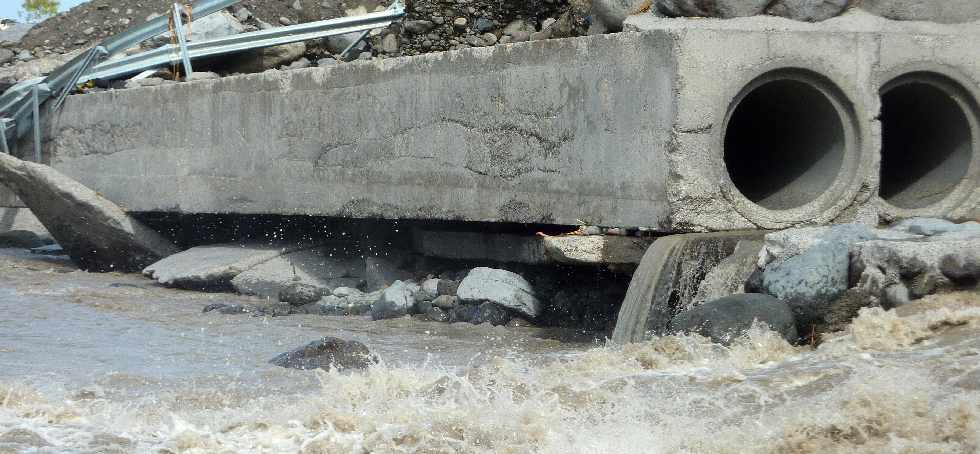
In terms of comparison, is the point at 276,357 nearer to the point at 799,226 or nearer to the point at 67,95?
the point at 799,226

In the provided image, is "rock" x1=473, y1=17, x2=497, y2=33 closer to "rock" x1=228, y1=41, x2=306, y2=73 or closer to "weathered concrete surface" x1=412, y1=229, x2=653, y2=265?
"rock" x1=228, y1=41, x2=306, y2=73

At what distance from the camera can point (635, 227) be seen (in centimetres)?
724

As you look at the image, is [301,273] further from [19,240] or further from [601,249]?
[19,240]

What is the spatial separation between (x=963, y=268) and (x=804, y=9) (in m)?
2.34

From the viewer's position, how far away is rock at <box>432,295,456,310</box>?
8352 mm

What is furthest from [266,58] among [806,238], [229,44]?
[806,238]

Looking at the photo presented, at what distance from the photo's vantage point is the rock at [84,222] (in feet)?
35.7

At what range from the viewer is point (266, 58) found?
1254 cm

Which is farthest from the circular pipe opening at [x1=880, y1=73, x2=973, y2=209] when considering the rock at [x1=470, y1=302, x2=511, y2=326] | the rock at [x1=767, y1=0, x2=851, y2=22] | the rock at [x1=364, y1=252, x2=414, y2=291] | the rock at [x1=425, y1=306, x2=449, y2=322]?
the rock at [x1=364, y1=252, x2=414, y2=291]

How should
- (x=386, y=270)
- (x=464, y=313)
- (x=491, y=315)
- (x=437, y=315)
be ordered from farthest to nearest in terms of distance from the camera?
1. (x=386, y=270)
2. (x=437, y=315)
3. (x=464, y=313)
4. (x=491, y=315)

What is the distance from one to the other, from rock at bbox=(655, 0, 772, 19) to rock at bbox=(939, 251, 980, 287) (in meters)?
2.26

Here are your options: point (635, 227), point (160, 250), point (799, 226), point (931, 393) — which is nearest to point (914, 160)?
point (799, 226)

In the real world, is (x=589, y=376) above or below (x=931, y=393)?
below

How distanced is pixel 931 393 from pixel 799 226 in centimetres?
300
